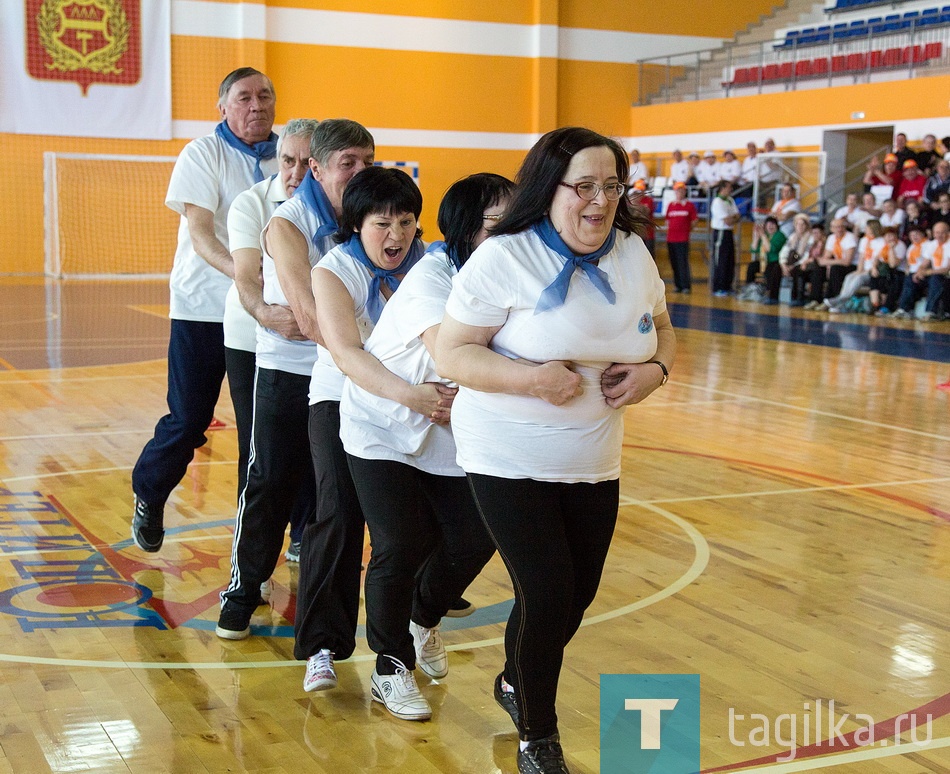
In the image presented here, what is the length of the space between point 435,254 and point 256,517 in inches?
51.0

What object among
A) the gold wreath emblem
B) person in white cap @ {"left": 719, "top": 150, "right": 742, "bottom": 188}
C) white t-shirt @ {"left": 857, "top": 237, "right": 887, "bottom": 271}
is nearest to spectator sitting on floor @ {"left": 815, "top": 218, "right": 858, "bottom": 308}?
white t-shirt @ {"left": 857, "top": 237, "right": 887, "bottom": 271}

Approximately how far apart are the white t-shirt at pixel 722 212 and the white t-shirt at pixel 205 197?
1506cm

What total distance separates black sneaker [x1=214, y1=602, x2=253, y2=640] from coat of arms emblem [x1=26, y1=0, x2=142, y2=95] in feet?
60.8

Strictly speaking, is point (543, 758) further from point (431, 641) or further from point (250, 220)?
point (250, 220)

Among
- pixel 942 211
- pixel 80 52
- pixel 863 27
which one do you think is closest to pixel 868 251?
pixel 942 211

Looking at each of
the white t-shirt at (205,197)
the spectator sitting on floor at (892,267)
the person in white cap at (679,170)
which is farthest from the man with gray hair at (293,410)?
the person in white cap at (679,170)

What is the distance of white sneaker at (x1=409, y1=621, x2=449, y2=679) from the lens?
12.2ft

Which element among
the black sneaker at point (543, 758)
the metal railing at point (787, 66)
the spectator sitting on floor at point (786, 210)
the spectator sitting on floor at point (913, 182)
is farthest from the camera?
the metal railing at point (787, 66)

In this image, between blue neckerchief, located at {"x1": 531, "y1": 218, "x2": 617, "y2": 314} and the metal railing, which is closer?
blue neckerchief, located at {"x1": 531, "y1": 218, "x2": 617, "y2": 314}

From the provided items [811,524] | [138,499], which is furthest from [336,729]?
[811,524]

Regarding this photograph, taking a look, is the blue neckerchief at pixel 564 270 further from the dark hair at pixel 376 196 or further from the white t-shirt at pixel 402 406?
the dark hair at pixel 376 196

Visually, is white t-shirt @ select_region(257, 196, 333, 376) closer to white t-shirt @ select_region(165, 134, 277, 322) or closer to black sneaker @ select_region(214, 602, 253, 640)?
white t-shirt @ select_region(165, 134, 277, 322)

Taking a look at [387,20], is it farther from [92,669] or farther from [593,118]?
[92,669]

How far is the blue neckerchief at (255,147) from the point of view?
4605mm
